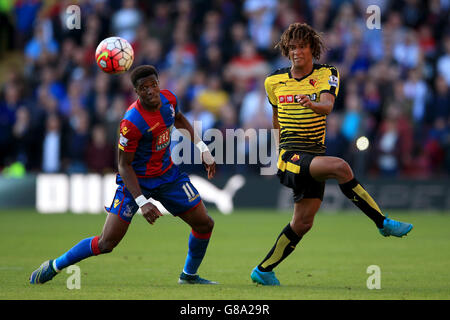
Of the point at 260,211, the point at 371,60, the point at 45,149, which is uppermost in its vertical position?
the point at 371,60

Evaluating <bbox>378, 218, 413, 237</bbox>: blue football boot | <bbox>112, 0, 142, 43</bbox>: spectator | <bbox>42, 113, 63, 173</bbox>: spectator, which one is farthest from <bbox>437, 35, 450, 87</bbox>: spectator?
<bbox>378, 218, 413, 237</bbox>: blue football boot

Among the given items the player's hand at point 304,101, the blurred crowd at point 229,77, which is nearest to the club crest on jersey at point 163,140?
the player's hand at point 304,101

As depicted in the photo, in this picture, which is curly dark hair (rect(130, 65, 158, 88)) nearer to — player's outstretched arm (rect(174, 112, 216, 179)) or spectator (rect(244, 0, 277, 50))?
player's outstretched arm (rect(174, 112, 216, 179))

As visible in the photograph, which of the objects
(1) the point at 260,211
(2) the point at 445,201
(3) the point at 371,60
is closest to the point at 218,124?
(1) the point at 260,211

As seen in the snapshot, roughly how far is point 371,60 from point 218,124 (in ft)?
12.3

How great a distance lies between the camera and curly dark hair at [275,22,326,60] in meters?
8.24

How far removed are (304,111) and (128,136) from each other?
5.62ft

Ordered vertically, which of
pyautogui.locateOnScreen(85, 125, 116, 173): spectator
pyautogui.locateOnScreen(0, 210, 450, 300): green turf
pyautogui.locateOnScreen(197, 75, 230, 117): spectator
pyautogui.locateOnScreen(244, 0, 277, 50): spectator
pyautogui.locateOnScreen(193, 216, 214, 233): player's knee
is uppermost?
pyautogui.locateOnScreen(244, 0, 277, 50): spectator

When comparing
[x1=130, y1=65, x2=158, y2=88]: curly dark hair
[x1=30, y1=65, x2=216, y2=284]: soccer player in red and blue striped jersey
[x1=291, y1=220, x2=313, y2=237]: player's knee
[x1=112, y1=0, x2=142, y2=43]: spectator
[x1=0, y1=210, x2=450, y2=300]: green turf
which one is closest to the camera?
[x1=0, y1=210, x2=450, y2=300]: green turf

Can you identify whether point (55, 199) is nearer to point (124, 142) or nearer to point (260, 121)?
point (260, 121)

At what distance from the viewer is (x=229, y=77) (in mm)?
19594

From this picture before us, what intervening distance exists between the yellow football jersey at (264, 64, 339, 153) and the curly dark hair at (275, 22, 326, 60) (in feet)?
0.61
